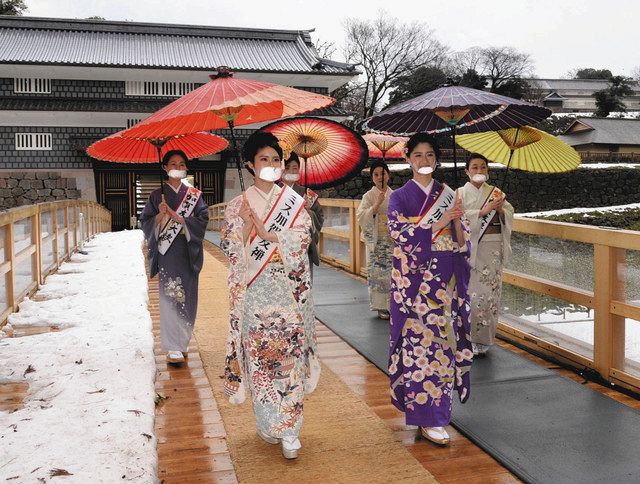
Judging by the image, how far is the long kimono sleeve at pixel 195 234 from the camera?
190 inches

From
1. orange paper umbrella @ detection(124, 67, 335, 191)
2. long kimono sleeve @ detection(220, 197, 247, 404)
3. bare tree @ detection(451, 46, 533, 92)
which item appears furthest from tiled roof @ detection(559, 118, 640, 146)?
long kimono sleeve @ detection(220, 197, 247, 404)

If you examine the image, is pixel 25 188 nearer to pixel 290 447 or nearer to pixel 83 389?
pixel 83 389

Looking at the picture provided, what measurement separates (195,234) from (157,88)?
20.6 metres

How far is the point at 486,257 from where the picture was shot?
189 inches

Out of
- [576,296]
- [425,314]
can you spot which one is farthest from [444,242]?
[576,296]

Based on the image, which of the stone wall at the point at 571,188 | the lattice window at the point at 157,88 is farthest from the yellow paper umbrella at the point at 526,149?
the stone wall at the point at 571,188

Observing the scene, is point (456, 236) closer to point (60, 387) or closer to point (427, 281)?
point (427, 281)

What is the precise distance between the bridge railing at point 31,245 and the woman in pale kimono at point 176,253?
5.23ft

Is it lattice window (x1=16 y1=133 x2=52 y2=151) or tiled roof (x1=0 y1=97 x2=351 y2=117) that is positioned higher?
tiled roof (x1=0 y1=97 x2=351 y2=117)

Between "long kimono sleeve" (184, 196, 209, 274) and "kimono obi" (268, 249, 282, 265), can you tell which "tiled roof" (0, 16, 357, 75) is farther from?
"kimono obi" (268, 249, 282, 265)

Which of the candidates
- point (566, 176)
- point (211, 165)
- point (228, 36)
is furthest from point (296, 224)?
point (566, 176)

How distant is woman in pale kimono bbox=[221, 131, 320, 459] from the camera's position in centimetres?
308

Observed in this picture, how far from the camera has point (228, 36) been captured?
89.7ft

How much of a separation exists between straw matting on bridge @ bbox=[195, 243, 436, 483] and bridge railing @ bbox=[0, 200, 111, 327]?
254 cm
